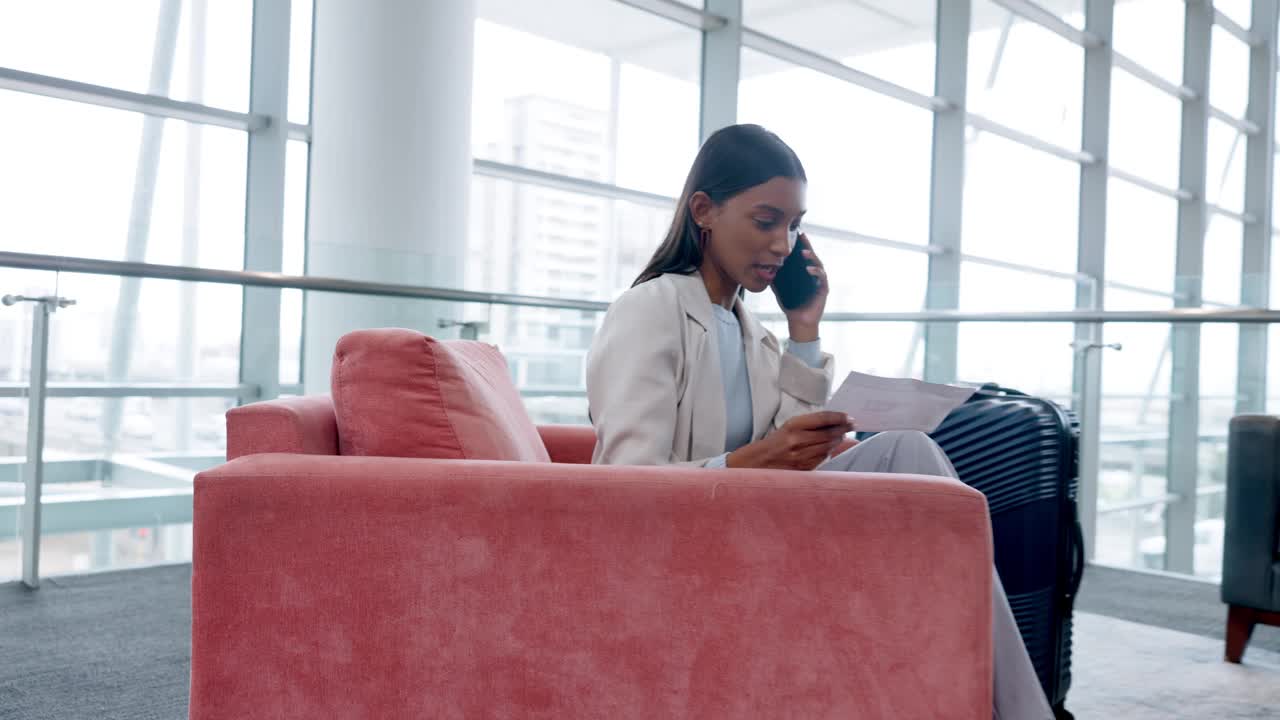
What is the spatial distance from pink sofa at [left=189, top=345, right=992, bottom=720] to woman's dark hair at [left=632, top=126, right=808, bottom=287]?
0.51 meters

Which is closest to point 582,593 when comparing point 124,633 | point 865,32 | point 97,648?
point 97,648

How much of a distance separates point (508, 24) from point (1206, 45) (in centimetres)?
730

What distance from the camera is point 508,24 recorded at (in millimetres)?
5590

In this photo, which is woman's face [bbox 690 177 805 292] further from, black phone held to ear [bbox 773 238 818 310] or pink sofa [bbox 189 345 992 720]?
pink sofa [bbox 189 345 992 720]

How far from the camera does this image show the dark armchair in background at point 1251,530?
248 cm

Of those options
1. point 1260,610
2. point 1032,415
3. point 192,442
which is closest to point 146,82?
point 192,442

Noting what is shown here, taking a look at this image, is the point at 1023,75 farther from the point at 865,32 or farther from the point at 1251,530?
the point at 1251,530

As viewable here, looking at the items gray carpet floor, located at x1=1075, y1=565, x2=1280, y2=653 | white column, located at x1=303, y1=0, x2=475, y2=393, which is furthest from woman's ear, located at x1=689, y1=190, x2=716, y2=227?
white column, located at x1=303, y1=0, x2=475, y2=393

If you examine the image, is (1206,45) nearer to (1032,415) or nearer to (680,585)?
(1032,415)

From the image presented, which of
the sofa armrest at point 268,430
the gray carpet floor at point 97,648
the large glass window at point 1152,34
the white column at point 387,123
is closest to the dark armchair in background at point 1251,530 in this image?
the sofa armrest at point 268,430

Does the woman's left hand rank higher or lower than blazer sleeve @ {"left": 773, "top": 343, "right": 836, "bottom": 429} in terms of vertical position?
higher

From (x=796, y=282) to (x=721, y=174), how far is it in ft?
0.77

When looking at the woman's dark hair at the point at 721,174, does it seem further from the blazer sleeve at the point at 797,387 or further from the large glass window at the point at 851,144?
the large glass window at the point at 851,144

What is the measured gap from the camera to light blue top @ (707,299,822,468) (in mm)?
1630
